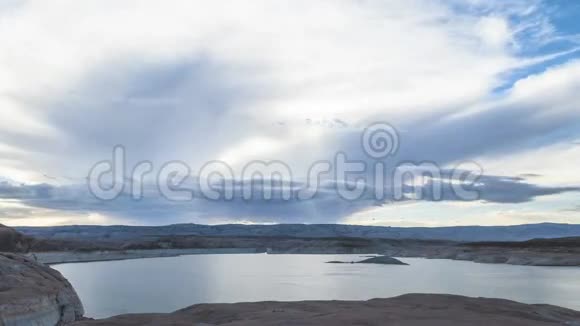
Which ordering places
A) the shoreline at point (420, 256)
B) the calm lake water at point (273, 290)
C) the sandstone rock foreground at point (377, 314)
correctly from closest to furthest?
the sandstone rock foreground at point (377, 314)
the calm lake water at point (273, 290)
the shoreline at point (420, 256)

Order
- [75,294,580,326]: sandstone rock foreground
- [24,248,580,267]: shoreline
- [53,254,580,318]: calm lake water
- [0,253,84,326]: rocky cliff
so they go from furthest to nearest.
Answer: [24,248,580,267]: shoreline → [53,254,580,318]: calm lake water → [0,253,84,326]: rocky cliff → [75,294,580,326]: sandstone rock foreground

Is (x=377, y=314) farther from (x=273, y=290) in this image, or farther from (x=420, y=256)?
(x=420, y=256)

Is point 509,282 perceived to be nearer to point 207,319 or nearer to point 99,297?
point 99,297

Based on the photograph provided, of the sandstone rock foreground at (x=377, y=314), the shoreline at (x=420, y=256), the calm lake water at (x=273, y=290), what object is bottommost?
the shoreline at (x=420, y=256)

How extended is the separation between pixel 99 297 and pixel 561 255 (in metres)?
101

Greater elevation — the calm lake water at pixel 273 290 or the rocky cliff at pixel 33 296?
the rocky cliff at pixel 33 296

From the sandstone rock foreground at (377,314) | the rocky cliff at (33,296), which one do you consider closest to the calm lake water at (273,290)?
the rocky cliff at (33,296)

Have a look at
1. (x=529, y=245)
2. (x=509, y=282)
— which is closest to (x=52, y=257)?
(x=509, y=282)

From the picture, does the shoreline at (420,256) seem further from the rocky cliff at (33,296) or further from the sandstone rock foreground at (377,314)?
the sandstone rock foreground at (377,314)

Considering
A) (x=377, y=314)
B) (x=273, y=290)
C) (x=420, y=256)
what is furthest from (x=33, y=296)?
(x=420, y=256)

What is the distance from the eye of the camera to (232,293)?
61688mm

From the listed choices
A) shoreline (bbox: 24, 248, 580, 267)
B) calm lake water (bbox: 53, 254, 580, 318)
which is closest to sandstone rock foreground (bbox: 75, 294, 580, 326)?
calm lake water (bbox: 53, 254, 580, 318)

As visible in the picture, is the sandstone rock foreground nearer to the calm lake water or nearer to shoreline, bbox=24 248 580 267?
the calm lake water

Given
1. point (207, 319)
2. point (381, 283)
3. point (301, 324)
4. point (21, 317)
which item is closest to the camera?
point (301, 324)
